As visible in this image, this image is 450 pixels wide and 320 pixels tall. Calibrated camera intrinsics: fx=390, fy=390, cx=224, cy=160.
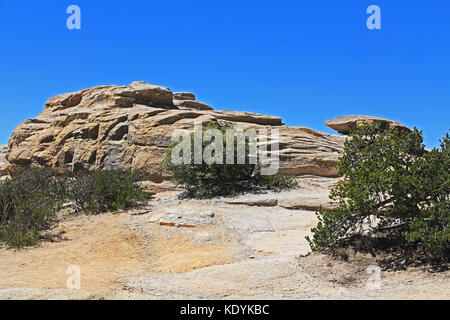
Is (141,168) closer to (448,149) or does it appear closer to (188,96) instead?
(188,96)

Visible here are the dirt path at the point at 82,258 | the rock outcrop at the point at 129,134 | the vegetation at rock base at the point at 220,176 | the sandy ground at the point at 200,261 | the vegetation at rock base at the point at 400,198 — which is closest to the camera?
the sandy ground at the point at 200,261

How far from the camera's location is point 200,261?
25.3 feet

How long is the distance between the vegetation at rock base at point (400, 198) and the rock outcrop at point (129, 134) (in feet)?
28.2

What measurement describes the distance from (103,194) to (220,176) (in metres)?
3.99

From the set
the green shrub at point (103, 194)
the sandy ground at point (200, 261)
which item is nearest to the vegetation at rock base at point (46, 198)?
the green shrub at point (103, 194)

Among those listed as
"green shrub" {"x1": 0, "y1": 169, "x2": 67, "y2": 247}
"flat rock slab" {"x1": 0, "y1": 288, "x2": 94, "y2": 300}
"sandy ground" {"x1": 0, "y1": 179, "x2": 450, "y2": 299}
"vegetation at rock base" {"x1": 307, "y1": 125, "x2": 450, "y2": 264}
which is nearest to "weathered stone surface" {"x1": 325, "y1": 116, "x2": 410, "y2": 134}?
"sandy ground" {"x1": 0, "y1": 179, "x2": 450, "y2": 299}

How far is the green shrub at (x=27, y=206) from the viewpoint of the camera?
9.55 m

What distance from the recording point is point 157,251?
29.5ft

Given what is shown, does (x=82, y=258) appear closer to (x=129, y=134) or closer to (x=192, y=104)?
(x=129, y=134)

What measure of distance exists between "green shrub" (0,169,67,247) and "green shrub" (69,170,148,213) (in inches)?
25.3

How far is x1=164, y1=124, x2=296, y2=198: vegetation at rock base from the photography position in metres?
13.7

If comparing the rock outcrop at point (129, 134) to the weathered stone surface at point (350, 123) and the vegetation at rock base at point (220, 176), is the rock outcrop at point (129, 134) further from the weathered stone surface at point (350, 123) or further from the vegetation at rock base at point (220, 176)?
the weathered stone surface at point (350, 123)
